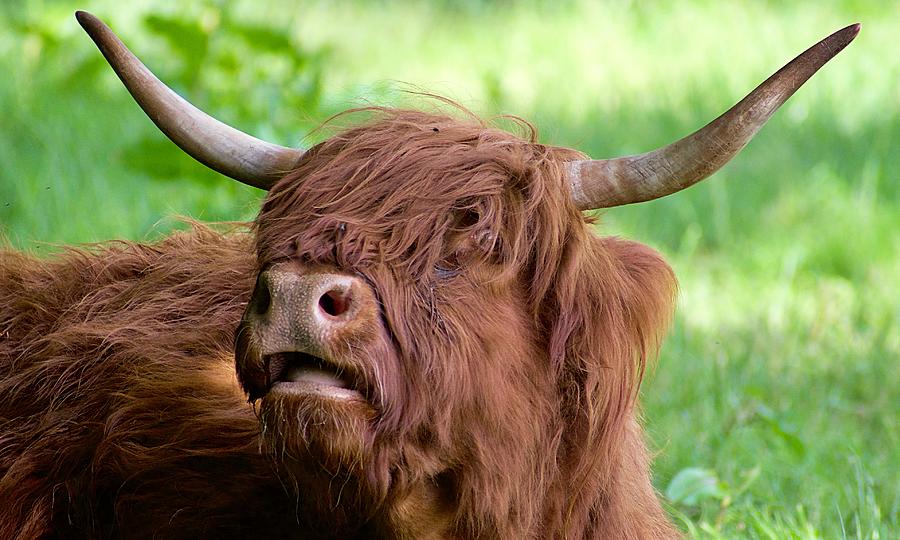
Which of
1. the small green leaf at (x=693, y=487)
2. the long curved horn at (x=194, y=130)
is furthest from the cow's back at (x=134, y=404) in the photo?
the small green leaf at (x=693, y=487)

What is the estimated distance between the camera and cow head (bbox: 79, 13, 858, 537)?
8.74ft

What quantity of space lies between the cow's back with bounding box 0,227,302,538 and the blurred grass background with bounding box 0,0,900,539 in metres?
0.60

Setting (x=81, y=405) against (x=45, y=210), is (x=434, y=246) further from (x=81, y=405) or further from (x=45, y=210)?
(x=45, y=210)

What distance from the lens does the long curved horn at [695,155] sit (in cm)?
278

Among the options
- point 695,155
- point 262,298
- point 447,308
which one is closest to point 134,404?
point 262,298

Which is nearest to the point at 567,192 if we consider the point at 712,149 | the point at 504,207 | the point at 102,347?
the point at 504,207

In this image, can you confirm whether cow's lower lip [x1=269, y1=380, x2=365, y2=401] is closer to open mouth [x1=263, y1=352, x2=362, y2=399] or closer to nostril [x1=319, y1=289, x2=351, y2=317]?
open mouth [x1=263, y1=352, x2=362, y2=399]

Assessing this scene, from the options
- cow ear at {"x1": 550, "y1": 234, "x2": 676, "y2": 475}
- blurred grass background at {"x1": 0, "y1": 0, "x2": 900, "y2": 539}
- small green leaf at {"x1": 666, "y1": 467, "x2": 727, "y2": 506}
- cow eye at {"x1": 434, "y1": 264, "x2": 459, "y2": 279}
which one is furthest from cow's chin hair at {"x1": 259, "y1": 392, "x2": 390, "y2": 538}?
small green leaf at {"x1": 666, "y1": 467, "x2": 727, "y2": 506}

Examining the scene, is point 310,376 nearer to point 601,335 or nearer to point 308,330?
point 308,330

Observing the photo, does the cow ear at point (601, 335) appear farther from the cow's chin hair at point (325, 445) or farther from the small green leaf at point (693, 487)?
the small green leaf at point (693, 487)

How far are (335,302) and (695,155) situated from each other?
798 mm

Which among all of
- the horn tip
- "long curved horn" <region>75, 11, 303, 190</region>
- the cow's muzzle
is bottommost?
the cow's muzzle

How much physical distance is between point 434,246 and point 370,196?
184 mm

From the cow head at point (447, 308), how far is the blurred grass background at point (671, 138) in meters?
0.71
